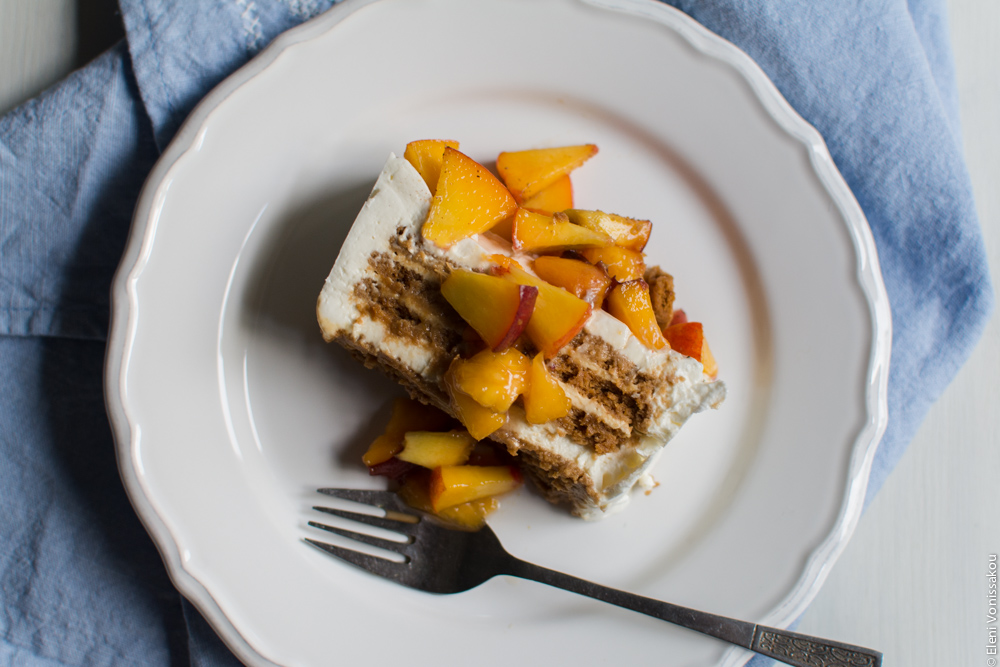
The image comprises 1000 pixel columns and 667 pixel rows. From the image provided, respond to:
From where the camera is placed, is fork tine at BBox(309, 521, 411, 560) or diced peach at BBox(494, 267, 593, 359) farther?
fork tine at BBox(309, 521, 411, 560)

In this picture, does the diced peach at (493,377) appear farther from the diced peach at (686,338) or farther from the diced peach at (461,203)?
the diced peach at (686,338)

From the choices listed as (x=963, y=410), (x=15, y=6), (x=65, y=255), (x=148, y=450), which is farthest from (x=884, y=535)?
(x=15, y=6)

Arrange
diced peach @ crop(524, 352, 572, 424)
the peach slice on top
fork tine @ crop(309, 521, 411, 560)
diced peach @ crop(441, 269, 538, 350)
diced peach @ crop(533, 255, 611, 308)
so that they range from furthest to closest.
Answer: fork tine @ crop(309, 521, 411, 560)
the peach slice on top
diced peach @ crop(533, 255, 611, 308)
diced peach @ crop(524, 352, 572, 424)
diced peach @ crop(441, 269, 538, 350)

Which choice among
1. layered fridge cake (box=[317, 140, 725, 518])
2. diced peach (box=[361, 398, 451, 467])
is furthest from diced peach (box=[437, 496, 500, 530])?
layered fridge cake (box=[317, 140, 725, 518])

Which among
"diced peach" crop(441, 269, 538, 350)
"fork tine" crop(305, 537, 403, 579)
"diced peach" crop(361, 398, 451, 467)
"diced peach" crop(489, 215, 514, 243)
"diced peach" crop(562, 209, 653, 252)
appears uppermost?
"diced peach" crop(562, 209, 653, 252)

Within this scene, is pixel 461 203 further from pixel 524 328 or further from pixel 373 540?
pixel 373 540

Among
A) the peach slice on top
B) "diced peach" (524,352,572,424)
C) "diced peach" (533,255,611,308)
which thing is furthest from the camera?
the peach slice on top

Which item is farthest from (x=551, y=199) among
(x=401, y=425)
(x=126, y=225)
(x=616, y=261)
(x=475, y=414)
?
(x=126, y=225)

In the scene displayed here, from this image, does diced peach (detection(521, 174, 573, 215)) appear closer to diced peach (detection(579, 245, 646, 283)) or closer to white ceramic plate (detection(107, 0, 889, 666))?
white ceramic plate (detection(107, 0, 889, 666))
